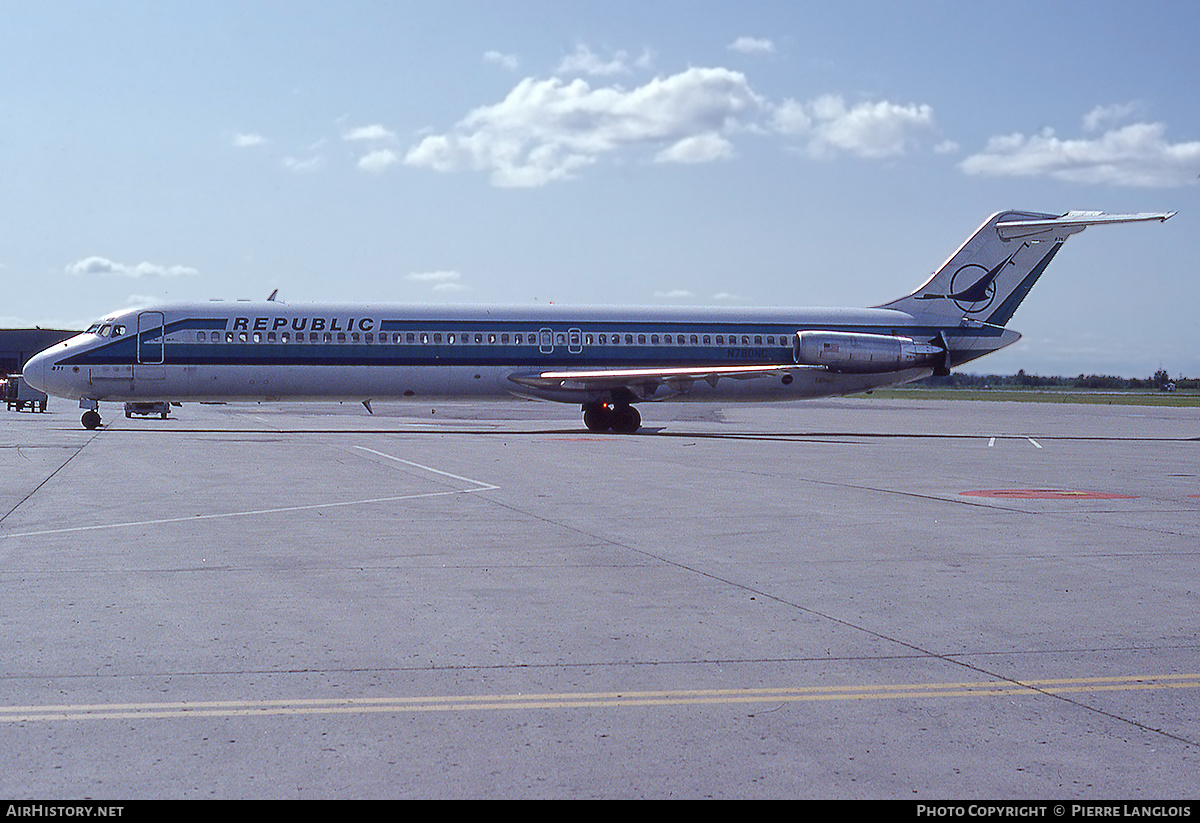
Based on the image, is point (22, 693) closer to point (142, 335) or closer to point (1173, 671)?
point (1173, 671)

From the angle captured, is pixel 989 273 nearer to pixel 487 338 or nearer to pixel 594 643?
pixel 487 338

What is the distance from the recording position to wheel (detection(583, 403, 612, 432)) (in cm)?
3653

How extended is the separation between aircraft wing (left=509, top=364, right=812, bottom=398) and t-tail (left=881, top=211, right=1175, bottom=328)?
7.17m

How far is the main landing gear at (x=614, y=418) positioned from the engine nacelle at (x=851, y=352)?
242 inches

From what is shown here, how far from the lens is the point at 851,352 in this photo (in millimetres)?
37781

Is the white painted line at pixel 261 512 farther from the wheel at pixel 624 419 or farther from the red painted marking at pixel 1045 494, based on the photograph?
the wheel at pixel 624 419

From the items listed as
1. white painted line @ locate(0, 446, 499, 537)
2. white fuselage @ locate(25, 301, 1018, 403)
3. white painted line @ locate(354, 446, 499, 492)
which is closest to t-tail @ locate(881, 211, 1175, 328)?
white fuselage @ locate(25, 301, 1018, 403)

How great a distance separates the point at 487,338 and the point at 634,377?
468cm

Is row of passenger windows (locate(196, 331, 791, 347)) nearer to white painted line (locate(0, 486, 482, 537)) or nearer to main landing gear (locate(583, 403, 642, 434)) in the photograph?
main landing gear (locate(583, 403, 642, 434))

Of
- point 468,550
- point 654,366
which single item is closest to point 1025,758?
point 468,550

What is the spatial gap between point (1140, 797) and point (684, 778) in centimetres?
186

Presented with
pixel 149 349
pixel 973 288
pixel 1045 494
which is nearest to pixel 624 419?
pixel 973 288

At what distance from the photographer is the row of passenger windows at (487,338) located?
34.3 metres
